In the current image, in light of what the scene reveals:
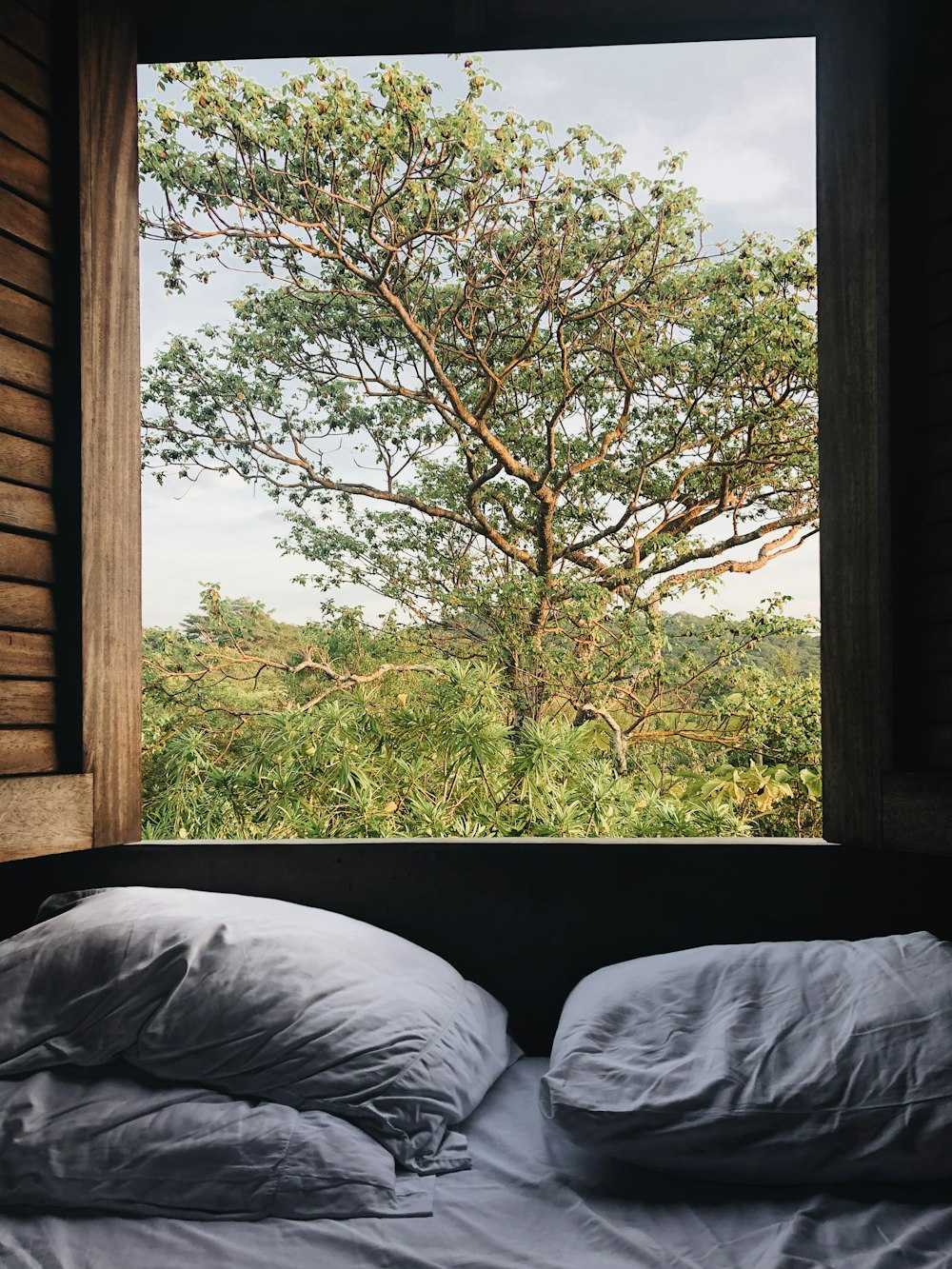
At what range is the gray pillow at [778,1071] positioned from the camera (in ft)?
3.48

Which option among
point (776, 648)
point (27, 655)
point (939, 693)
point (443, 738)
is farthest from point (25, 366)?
point (776, 648)

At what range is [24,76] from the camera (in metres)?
1.57

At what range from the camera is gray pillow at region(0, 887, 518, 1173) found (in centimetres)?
119

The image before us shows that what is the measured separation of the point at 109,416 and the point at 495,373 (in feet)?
5.91

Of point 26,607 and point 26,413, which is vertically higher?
point 26,413

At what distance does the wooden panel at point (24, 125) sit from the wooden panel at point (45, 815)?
116 centimetres

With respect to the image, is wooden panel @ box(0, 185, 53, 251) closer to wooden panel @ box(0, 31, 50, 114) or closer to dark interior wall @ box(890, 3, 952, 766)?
wooden panel @ box(0, 31, 50, 114)

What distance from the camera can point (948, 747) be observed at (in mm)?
→ 1471

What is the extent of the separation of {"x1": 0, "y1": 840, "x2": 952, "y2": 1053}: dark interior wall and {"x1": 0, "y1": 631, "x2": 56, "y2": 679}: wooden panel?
0.39 m

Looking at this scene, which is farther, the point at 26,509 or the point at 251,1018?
the point at 26,509

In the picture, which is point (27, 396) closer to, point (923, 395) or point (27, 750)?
point (27, 750)

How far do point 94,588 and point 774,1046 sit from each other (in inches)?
55.0

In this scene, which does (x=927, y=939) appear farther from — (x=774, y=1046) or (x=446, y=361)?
(x=446, y=361)

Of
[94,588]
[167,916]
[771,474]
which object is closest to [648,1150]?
[167,916]
